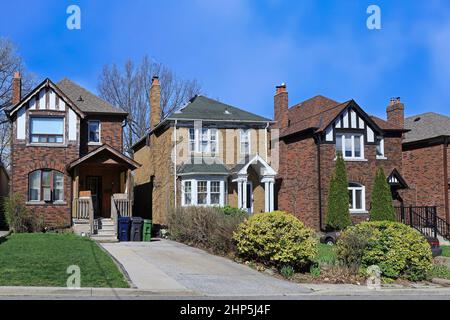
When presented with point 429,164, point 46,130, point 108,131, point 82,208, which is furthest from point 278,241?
point 429,164

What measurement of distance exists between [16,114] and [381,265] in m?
19.8

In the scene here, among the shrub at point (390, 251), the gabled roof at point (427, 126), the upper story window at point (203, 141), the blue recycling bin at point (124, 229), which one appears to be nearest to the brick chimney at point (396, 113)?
the gabled roof at point (427, 126)

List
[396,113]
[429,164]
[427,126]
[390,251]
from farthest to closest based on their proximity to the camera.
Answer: [427,126] < [396,113] < [429,164] < [390,251]

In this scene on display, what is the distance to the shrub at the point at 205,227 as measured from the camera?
1869 centimetres

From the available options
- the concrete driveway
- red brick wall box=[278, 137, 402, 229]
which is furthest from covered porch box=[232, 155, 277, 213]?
the concrete driveway

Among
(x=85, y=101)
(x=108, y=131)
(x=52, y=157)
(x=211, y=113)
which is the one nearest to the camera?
(x=52, y=157)

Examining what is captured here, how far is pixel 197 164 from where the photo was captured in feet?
101

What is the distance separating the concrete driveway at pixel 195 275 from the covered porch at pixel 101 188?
652cm

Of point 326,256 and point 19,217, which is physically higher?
point 19,217

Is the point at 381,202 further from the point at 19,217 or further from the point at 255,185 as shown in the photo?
the point at 19,217

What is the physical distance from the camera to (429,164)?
3284 cm

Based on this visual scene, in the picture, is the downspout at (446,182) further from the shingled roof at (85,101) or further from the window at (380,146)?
the shingled roof at (85,101)

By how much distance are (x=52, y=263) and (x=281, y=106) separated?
843 inches
